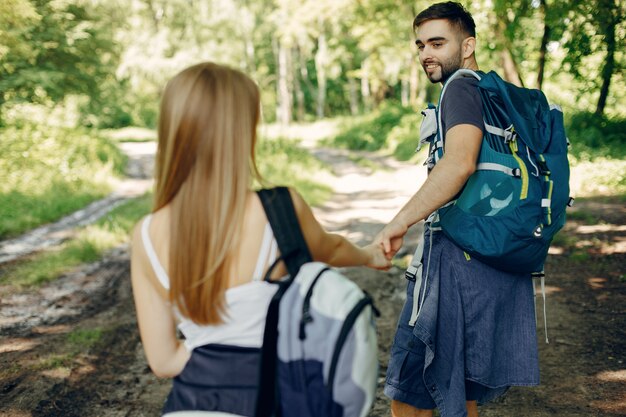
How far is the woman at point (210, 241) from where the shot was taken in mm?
1485

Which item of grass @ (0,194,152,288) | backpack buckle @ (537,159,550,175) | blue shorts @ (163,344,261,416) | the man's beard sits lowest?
grass @ (0,194,152,288)

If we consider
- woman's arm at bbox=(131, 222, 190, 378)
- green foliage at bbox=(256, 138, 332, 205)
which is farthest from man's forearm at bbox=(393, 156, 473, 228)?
green foliage at bbox=(256, 138, 332, 205)

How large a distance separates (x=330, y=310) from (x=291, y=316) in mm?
103

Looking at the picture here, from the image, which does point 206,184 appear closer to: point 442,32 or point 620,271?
point 442,32

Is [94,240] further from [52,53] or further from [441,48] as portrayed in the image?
[52,53]

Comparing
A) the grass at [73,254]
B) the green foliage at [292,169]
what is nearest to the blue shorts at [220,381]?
the grass at [73,254]

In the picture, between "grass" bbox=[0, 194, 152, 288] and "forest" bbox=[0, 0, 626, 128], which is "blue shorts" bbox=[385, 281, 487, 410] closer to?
"grass" bbox=[0, 194, 152, 288]

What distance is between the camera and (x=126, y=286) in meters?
6.39

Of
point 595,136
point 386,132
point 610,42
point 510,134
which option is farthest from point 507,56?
point 386,132

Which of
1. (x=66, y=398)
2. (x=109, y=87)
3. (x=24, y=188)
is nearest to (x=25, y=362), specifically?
(x=66, y=398)

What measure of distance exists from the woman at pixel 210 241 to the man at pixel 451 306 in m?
0.92

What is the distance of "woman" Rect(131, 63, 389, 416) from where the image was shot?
4.87ft

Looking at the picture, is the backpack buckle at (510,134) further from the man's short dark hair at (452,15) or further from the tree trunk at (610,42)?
the tree trunk at (610,42)

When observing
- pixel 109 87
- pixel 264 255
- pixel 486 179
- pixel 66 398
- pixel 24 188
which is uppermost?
pixel 109 87
